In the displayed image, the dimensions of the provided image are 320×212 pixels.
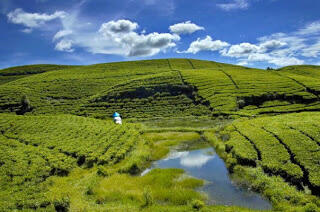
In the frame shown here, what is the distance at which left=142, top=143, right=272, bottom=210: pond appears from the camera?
680 inches

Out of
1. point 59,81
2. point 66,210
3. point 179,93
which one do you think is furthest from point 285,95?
point 59,81

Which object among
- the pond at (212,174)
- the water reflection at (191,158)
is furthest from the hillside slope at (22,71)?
the pond at (212,174)

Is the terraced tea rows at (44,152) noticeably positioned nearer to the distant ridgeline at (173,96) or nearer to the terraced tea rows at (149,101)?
the terraced tea rows at (149,101)

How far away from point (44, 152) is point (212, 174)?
20986 millimetres

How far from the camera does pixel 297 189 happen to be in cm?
1795

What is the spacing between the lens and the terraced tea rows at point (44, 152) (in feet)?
63.4

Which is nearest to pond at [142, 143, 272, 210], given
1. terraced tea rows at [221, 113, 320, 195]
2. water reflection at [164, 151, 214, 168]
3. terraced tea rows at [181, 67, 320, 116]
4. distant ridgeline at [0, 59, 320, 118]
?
water reflection at [164, 151, 214, 168]

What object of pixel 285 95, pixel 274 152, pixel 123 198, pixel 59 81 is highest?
pixel 59 81

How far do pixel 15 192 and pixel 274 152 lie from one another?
990 inches

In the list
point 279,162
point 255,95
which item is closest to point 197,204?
point 279,162

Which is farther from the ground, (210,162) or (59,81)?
(59,81)

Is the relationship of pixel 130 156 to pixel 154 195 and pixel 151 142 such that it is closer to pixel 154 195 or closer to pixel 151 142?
pixel 151 142

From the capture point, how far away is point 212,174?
22594 mm

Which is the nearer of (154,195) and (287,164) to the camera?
(154,195)
